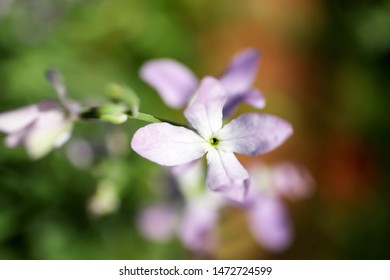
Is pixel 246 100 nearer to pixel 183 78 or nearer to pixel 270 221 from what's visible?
pixel 183 78

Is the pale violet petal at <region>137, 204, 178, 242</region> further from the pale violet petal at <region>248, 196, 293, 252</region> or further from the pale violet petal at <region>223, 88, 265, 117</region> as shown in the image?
the pale violet petal at <region>223, 88, 265, 117</region>

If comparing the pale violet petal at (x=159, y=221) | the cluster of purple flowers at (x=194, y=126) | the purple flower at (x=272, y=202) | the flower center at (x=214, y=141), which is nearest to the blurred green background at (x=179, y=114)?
the pale violet petal at (x=159, y=221)

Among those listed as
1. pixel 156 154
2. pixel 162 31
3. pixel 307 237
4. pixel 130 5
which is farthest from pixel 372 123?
pixel 156 154

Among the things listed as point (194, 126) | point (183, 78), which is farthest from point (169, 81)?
point (194, 126)

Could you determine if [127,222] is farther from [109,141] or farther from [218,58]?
[218,58]

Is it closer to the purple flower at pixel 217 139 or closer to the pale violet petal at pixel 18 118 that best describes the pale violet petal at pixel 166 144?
the purple flower at pixel 217 139
